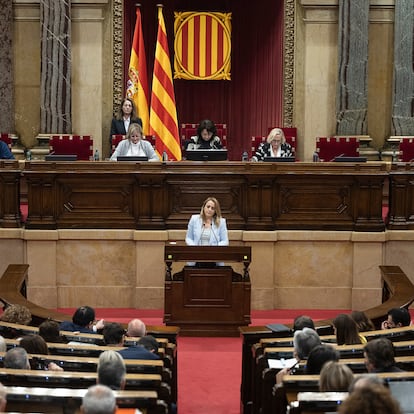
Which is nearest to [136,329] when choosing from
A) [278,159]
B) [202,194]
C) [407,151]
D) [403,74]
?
[202,194]

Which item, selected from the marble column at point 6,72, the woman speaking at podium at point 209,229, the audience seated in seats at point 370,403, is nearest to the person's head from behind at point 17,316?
the woman speaking at podium at point 209,229

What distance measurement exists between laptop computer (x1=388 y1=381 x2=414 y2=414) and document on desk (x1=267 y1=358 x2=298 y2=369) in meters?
1.41

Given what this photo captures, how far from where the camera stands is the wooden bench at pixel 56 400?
15.8 feet

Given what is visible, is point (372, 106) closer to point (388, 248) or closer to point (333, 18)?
point (333, 18)

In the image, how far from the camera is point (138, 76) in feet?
46.4

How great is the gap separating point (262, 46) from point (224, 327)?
7147 mm

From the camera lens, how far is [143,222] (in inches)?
407

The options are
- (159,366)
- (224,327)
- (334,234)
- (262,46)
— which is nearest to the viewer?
(159,366)

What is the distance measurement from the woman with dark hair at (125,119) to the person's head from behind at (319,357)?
7.61 m

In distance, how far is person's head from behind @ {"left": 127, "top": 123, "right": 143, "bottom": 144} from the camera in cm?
1130

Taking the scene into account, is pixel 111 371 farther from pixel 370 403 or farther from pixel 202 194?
pixel 202 194

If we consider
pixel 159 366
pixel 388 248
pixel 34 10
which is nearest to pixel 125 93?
pixel 34 10

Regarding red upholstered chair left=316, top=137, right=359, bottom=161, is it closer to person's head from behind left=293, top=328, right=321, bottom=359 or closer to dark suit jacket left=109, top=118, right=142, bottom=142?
dark suit jacket left=109, top=118, right=142, bottom=142

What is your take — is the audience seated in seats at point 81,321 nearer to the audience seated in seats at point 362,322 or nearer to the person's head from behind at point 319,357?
the audience seated in seats at point 362,322
